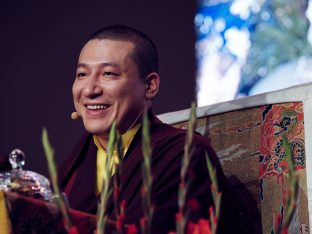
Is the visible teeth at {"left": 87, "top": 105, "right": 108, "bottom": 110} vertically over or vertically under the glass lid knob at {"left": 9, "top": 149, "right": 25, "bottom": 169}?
over

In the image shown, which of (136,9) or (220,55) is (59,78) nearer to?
(136,9)

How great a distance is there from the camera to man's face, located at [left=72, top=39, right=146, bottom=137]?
1.53 m

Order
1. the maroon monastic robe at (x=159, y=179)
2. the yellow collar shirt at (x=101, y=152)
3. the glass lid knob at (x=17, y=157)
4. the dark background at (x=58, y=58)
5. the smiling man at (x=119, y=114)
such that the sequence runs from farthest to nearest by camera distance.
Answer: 1. the dark background at (x=58, y=58)
2. the yellow collar shirt at (x=101, y=152)
3. the smiling man at (x=119, y=114)
4. the maroon monastic robe at (x=159, y=179)
5. the glass lid knob at (x=17, y=157)

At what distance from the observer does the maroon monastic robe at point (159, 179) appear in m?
1.29

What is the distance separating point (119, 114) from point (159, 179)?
0.22 metres

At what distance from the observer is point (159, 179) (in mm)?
1386

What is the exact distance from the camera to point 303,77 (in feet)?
10.8

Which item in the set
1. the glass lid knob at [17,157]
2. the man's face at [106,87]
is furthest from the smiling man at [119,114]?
the glass lid knob at [17,157]

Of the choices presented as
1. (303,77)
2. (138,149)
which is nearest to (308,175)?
(138,149)

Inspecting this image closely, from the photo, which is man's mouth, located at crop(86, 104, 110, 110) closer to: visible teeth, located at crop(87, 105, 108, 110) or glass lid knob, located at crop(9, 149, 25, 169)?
visible teeth, located at crop(87, 105, 108, 110)

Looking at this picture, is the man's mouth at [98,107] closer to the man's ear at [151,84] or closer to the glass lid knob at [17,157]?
the man's ear at [151,84]

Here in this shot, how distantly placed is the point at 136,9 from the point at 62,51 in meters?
0.39

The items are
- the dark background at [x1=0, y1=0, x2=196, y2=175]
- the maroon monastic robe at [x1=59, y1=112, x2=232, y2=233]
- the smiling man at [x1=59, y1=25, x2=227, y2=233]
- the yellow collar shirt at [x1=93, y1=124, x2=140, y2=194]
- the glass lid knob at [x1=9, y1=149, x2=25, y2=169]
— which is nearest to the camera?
the glass lid knob at [x1=9, y1=149, x2=25, y2=169]

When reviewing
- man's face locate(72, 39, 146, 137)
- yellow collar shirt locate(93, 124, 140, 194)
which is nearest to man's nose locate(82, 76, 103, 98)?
man's face locate(72, 39, 146, 137)
